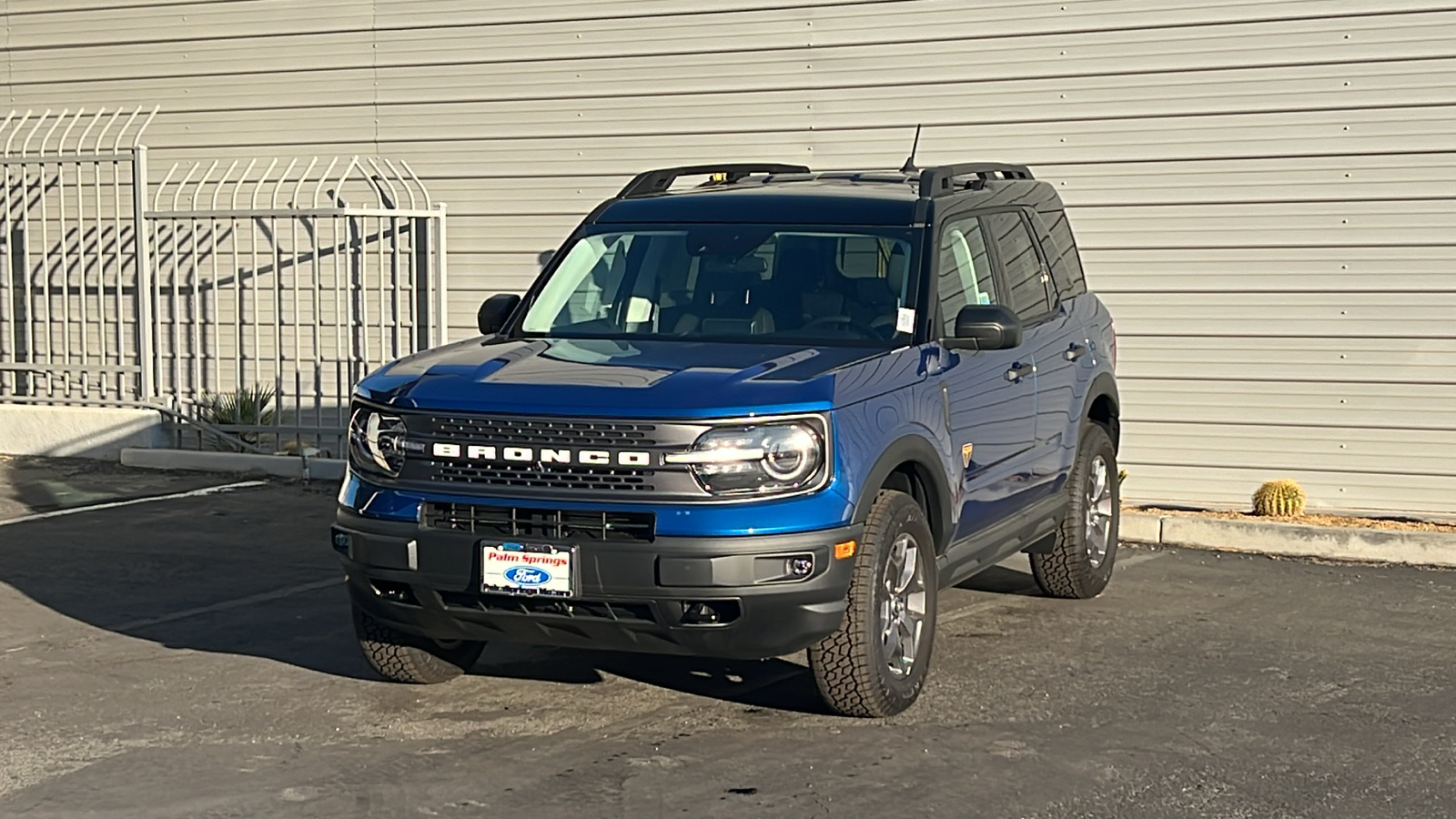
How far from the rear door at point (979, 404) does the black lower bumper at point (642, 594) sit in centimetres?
109

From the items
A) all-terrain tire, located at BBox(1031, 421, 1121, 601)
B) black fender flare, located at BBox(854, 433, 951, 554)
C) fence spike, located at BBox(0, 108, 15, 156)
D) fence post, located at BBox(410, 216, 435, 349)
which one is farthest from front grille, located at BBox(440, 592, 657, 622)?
fence spike, located at BBox(0, 108, 15, 156)

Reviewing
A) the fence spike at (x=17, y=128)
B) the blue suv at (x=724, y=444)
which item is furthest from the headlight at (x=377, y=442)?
the fence spike at (x=17, y=128)

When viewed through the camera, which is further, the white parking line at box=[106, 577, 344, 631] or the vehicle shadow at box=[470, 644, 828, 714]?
the white parking line at box=[106, 577, 344, 631]

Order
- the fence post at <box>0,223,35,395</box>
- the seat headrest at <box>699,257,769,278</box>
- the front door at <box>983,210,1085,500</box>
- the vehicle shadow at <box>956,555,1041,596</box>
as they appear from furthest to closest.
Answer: the fence post at <box>0,223,35,395</box> < the vehicle shadow at <box>956,555,1041,596</box> < the front door at <box>983,210,1085,500</box> < the seat headrest at <box>699,257,769,278</box>

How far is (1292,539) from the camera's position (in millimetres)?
10195

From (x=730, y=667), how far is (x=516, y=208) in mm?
6848

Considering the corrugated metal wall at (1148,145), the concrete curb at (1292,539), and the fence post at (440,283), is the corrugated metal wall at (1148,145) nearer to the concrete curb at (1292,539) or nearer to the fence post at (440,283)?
the fence post at (440,283)

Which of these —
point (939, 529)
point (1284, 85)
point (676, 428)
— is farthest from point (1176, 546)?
point (676, 428)

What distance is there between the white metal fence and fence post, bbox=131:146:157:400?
0.5 inches

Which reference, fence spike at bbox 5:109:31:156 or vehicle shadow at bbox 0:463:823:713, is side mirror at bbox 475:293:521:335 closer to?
vehicle shadow at bbox 0:463:823:713

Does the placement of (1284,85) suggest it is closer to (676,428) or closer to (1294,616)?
(1294,616)

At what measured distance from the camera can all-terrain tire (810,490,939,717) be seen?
6.20 metres

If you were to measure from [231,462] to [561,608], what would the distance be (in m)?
7.55

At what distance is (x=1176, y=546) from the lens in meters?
10.5
